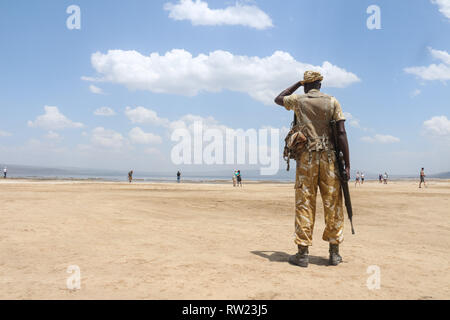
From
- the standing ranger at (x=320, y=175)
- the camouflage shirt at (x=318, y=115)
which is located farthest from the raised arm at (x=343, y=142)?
the camouflage shirt at (x=318, y=115)

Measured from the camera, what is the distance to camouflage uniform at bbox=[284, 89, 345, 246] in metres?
4.65

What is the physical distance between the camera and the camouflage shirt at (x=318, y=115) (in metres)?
4.73

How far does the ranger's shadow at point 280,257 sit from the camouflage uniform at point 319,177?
1.28ft

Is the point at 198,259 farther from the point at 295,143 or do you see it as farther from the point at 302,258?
the point at 295,143

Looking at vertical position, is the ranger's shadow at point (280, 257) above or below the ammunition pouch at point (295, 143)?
below

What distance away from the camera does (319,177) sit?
4.70 meters

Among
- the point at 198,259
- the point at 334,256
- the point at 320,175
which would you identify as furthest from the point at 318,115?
the point at 198,259

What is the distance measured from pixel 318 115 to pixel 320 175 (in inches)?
34.4

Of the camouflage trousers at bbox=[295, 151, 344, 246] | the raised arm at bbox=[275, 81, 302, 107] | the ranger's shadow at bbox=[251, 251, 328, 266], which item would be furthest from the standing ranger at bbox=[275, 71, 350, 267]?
the raised arm at bbox=[275, 81, 302, 107]

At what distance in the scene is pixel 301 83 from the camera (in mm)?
5133

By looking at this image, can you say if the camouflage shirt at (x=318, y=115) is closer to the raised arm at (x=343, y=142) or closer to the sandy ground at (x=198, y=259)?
the raised arm at (x=343, y=142)
